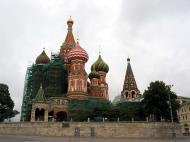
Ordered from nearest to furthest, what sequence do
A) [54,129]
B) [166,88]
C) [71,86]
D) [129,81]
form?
[54,129] < [166,88] < [71,86] < [129,81]

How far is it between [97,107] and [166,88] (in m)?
12.9

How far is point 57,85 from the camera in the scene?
5834 centimetres

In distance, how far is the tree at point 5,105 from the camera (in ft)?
166

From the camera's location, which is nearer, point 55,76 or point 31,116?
point 31,116

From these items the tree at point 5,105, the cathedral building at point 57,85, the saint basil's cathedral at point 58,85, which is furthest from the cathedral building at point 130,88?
the tree at point 5,105

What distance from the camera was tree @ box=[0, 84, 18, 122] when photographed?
5050 centimetres

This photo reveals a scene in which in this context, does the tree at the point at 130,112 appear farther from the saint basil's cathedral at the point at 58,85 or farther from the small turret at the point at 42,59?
the small turret at the point at 42,59

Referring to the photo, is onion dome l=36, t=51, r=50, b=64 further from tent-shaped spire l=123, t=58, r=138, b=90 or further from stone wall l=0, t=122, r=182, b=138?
stone wall l=0, t=122, r=182, b=138

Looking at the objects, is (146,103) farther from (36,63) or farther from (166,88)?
(36,63)

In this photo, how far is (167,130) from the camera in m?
42.5

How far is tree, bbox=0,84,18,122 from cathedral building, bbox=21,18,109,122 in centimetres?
357

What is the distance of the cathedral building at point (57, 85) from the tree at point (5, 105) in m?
3.57

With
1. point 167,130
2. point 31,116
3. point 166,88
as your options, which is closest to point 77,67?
point 31,116

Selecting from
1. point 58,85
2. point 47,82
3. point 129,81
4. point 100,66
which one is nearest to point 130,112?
point 58,85
